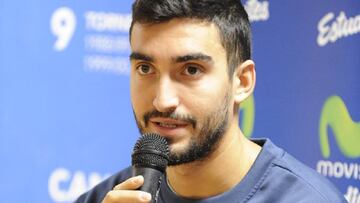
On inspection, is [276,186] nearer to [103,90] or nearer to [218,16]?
[218,16]

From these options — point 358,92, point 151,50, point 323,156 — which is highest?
point 151,50

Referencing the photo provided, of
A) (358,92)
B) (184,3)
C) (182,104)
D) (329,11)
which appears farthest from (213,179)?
(329,11)

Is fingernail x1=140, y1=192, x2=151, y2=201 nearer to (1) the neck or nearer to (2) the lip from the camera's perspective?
(2) the lip

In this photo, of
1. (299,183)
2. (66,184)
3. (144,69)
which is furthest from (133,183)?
(66,184)

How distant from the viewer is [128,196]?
1264mm

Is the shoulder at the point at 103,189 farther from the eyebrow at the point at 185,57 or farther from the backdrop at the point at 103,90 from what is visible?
the backdrop at the point at 103,90

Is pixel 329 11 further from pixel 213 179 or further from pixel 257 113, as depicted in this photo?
pixel 213 179

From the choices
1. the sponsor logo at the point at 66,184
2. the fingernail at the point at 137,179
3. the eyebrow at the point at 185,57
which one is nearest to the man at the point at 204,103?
the eyebrow at the point at 185,57

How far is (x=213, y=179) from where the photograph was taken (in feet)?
5.53

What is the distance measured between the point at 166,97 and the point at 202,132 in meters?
0.12

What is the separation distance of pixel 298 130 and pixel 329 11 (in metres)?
0.39

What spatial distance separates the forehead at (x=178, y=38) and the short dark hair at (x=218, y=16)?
0.01 m

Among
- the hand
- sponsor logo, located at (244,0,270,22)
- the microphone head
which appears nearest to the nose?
the microphone head

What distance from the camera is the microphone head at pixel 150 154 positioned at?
1.36 m
